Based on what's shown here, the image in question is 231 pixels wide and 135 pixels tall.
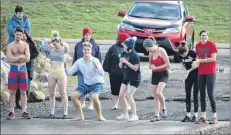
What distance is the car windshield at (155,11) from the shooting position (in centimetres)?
2416

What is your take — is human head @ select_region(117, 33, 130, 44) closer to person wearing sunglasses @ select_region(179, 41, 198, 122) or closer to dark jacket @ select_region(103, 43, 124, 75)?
dark jacket @ select_region(103, 43, 124, 75)

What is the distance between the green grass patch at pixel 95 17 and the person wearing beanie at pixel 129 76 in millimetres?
16950

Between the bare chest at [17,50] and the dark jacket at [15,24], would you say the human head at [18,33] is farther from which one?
the dark jacket at [15,24]

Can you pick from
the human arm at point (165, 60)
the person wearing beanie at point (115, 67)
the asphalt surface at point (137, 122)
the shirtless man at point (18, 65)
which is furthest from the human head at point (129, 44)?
the shirtless man at point (18, 65)

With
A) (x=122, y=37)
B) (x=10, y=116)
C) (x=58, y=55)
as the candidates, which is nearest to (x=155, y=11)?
(x=122, y=37)

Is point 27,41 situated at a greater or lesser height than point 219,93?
greater

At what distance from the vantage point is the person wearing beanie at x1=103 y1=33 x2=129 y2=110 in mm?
15734

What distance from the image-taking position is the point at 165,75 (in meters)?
14.6

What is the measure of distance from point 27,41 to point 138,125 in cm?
292

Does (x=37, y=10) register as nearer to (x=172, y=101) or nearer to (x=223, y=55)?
(x=223, y=55)

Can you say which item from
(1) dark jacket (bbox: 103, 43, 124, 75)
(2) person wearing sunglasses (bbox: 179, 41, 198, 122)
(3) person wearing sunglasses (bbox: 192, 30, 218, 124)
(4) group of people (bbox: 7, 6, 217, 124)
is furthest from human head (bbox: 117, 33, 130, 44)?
(3) person wearing sunglasses (bbox: 192, 30, 218, 124)

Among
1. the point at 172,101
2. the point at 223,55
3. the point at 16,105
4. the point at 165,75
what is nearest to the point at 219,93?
the point at 172,101

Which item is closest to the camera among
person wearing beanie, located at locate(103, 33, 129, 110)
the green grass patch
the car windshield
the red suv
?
person wearing beanie, located at locate(103, 33, 129, 110)

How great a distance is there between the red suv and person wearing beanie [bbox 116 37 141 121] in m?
8.19
